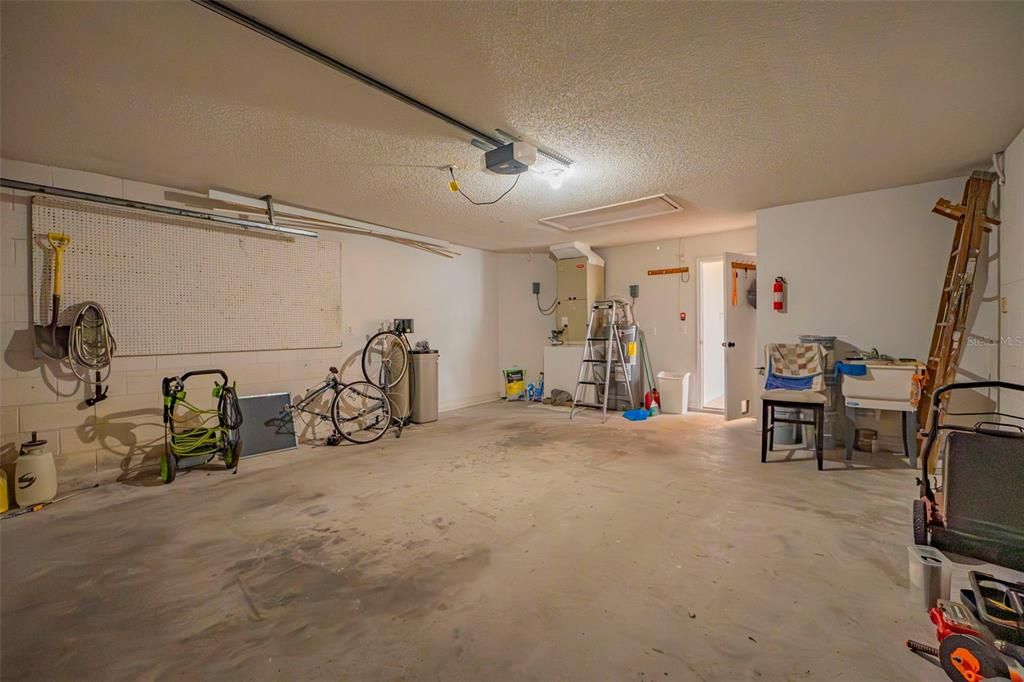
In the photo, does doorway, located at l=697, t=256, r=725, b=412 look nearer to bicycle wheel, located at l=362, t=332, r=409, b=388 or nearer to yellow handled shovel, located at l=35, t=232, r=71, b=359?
bicycle wheel, located at l=362, t=332, r=409, b=388

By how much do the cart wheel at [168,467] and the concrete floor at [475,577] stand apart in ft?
0.30

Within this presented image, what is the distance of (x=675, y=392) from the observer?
20.0ft

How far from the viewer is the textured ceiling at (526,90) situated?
6.13 ft

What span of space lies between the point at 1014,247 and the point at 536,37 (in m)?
3.72

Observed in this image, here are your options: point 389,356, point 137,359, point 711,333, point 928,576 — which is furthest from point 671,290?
point 137,359

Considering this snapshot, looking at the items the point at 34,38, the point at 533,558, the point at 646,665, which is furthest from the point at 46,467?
the point at 646,665

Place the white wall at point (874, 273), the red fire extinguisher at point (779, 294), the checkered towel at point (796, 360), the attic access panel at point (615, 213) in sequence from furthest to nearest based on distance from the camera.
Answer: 1. the red fire extinguisher at point (779, 294)
2. the attic access panel at point (615, 213)
3. the checkered towel at point (796, 360)
4. the white wall at point (874, 273)

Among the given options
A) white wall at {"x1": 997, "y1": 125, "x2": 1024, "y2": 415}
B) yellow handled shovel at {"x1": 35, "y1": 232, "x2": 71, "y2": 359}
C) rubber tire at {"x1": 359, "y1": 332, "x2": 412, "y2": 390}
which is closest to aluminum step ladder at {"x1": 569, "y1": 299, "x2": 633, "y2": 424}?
rubber tire at {"x1": 359, "y1": 332, "x2": 412, "y2": 390}

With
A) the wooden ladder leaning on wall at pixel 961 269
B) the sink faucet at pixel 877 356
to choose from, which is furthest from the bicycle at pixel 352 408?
the wooden ladder leaning on wall at pixel 961 269

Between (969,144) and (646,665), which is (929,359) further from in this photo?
(646,665)

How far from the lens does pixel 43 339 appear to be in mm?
3346

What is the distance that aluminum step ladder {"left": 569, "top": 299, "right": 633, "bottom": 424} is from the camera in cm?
620

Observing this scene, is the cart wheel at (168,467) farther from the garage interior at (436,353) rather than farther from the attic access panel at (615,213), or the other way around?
the attic access panel at (615,213)

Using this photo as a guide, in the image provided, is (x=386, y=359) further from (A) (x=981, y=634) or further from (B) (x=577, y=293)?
(A) (x=981, y=634)
